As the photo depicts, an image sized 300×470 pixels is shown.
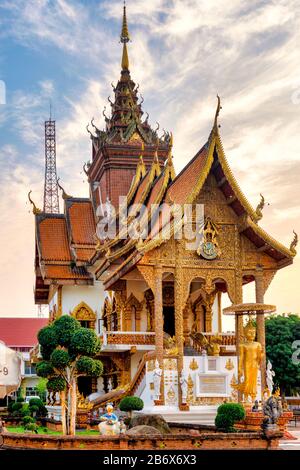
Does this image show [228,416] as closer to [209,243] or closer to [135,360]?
[209,243]

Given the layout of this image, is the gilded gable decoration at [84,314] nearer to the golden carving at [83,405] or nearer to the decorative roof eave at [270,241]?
the golden carving at [83,405]

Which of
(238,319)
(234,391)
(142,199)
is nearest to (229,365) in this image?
(234,391)

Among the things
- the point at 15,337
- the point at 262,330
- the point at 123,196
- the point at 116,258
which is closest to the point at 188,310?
the point at 116,258

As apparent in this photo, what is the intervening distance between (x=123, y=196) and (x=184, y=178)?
26.8ft

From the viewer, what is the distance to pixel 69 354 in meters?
16.5

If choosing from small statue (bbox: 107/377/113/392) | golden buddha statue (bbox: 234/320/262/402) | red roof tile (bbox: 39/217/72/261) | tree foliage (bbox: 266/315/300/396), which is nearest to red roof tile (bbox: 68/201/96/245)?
red roof tile (bbox: 39/217/72/261)

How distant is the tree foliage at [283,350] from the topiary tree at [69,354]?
2251cm

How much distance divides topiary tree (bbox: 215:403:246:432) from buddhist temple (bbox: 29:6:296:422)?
3345 millimetres

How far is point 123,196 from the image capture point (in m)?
31.3

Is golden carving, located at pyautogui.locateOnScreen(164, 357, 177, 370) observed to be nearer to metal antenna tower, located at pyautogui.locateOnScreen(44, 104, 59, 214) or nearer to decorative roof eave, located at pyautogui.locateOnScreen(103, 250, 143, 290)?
decorative roof eave, located at pyautogui.locateOnScreen(103, 250, 143, 290)

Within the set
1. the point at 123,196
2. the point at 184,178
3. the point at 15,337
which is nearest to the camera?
the point at 184,178

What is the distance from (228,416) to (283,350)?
900 inches

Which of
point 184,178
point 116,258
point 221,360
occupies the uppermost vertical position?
point 184,178
